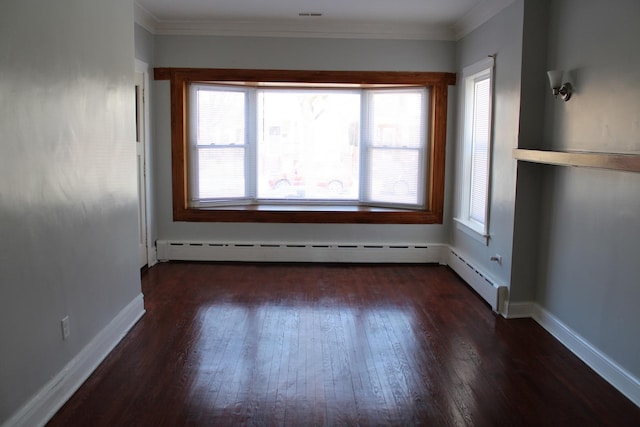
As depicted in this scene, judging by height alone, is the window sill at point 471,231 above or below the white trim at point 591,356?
above

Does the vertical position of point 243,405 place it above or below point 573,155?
below

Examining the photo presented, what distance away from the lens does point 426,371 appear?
3451mm

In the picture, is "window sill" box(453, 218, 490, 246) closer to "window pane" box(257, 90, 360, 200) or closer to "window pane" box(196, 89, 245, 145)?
"window pane" box(257, 90, 360, 200)

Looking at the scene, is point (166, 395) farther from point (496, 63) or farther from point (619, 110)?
point (496, 63)

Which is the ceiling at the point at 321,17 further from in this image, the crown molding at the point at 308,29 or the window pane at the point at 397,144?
the window pane at the point at 397,144

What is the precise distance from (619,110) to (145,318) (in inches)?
143

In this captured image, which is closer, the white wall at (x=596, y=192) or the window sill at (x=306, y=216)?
the white wall at (x=596, y=192)

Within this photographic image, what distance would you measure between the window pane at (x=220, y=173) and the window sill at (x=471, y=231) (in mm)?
2586

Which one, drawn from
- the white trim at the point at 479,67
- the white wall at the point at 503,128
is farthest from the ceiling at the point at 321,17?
the white trim at the point at 479,67

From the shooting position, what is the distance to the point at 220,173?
654cm

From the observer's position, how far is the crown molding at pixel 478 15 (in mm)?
4749

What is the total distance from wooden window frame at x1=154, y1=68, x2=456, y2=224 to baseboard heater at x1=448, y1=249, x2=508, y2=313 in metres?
0.62

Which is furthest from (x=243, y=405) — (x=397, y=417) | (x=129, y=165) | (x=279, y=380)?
(x=129, y=165)

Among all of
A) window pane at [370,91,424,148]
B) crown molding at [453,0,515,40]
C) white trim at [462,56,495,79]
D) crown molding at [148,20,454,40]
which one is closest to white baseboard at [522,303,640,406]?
white trim at [462,56,495,79]
